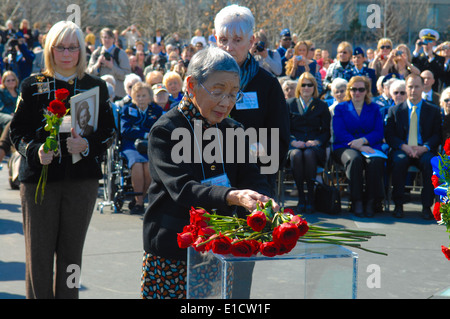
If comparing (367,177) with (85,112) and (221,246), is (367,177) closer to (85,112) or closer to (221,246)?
(85,112)

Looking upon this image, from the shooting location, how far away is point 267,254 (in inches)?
84.8

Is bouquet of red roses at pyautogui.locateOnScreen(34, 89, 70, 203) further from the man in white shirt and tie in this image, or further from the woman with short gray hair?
the man in white shirt and tie

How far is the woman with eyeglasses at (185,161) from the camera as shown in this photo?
8.84ft

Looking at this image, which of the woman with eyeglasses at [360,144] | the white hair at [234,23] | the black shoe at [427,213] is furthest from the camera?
the woman with eyeglasses at [360,144]

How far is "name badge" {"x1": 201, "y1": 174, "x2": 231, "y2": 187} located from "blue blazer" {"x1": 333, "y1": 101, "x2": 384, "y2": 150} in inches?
260

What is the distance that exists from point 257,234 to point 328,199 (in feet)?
21.5

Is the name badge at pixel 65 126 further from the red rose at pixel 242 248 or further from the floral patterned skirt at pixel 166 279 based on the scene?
the red rose at pixel 242 248

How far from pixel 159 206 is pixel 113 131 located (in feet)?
4.61

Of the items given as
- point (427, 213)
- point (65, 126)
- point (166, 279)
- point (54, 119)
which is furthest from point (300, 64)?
point (166, 279)

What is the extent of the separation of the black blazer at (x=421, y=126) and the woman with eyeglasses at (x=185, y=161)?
6.74 meters

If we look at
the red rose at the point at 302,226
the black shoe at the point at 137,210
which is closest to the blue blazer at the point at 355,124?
the black shoe at the point at 137,210

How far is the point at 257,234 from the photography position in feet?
7.60

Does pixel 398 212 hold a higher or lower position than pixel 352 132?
lower
